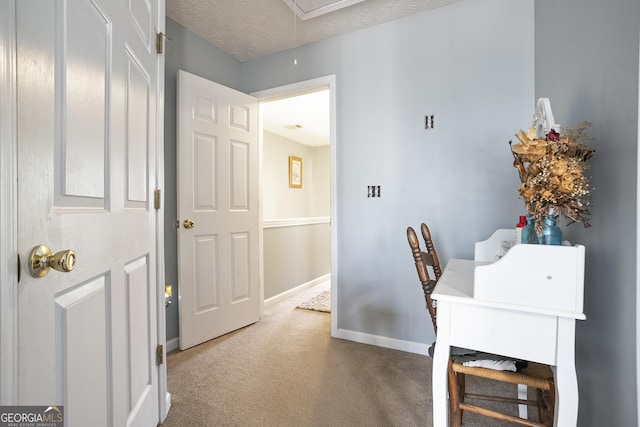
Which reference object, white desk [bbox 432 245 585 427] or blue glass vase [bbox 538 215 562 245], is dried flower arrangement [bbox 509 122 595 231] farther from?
white desk [bbox 432 245 585 427]

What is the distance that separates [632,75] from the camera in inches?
34.6

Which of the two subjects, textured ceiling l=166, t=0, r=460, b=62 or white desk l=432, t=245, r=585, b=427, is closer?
white desk l=432, t=245, r=585, b=427

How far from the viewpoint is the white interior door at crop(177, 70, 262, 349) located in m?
2.23

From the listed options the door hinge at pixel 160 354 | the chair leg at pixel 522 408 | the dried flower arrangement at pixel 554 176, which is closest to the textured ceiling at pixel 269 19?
the dried flower arrangement at pixel 554 176

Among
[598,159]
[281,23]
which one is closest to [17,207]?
[598,159]

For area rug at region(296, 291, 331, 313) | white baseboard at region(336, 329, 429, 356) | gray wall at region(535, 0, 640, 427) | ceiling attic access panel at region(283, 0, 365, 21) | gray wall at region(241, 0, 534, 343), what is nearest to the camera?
gray wall at region(535, 0, 640, 427)

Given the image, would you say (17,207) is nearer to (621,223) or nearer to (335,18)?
(621,223)

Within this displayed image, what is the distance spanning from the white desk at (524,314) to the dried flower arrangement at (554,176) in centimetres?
16

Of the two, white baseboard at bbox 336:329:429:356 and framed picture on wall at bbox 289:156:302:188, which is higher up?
framed picture on wall at bbox 289:156:302:188

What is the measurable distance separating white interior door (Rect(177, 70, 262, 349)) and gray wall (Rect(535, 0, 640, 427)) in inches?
87.6

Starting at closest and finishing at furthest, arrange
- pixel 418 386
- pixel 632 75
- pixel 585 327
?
1. pixel 632 75
2. pixel 585 327
3. pixel 418 386

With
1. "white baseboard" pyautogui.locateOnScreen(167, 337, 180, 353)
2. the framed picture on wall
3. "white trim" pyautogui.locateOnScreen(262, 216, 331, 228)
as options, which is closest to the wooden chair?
"white baseboard" pyautogui.locateOnScreen(167, 337, 180, 353)

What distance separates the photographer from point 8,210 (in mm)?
550

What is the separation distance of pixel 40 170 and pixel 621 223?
159 cm
